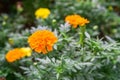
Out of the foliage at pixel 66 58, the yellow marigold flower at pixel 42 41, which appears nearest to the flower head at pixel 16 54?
the foliage at pixel 66 58

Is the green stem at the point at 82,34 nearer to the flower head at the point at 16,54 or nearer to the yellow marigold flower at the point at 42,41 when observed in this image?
the yellow marigold flower at the point at 42,41

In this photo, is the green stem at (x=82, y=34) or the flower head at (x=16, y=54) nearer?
the green stem at (x=82, y=34)

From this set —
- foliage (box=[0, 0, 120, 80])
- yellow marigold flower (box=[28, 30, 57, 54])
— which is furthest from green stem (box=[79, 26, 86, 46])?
yellow marigold flower (box=[28, 30, 57, 54])

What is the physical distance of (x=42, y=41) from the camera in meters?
1.82

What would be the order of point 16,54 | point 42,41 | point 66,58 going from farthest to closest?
1. point 16,54
2. point 66,58
3. point 42,41

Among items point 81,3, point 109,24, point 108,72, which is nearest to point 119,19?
point 109,24

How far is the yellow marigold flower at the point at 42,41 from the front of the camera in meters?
1.81

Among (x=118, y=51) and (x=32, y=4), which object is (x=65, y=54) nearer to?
(x=118, y=51)

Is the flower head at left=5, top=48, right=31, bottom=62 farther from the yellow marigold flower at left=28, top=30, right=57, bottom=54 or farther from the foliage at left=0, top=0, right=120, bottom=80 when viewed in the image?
the yellow marigold flower at left=28, top=30, right=57, bottom=54

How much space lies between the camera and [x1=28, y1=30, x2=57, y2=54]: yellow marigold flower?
1.81 m

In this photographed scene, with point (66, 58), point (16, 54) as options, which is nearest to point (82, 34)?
point (66, 58)

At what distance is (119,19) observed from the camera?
3014 mm

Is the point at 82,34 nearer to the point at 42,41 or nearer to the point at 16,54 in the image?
the point at 42,41

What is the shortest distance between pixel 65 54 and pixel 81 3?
102cm
